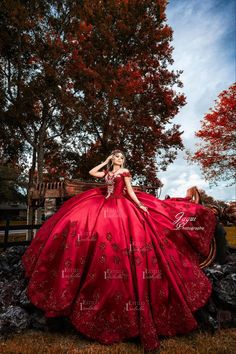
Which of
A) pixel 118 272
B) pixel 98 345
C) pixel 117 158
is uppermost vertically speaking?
pixel 117 158

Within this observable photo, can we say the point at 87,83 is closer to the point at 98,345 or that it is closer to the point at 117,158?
the point at 117,158

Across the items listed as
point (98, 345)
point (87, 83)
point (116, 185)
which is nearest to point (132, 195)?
point (116, 185)

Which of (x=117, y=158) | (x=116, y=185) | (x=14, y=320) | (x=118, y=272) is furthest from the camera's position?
(x=117, y=158)

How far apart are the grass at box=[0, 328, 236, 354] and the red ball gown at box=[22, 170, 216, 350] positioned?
14 centimetres

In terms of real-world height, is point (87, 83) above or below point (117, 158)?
above

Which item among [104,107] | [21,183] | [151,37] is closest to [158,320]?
[104,107]

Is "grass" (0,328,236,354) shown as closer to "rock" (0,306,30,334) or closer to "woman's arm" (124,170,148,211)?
"rock" (0,306,30,334)

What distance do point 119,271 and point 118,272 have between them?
22mm

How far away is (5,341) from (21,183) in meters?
36.8

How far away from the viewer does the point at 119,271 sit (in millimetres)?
4301

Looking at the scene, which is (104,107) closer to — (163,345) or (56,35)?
(56,35)

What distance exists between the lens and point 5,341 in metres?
4.30

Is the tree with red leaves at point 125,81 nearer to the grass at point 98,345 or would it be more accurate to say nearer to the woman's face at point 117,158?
the woman's face at point 117,158

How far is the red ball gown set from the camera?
13.6 ft
